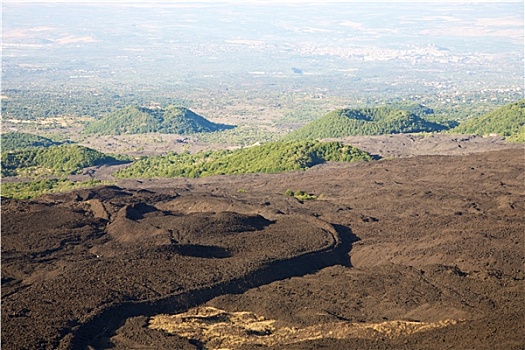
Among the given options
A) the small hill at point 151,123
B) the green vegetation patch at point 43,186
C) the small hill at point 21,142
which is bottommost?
the small hill at point 151,123

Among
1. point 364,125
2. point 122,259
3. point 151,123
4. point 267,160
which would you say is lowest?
point 151,123

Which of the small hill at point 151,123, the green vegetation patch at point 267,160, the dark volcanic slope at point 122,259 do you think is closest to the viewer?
the dark volcanic slope at point 122,259

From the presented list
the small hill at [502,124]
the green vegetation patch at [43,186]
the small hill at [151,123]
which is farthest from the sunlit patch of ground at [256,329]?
the small hill at [151,123]

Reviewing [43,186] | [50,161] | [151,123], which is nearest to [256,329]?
[43,186]

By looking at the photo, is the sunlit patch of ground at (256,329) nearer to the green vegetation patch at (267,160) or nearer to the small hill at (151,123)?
the green vegetation patch at (267,160)

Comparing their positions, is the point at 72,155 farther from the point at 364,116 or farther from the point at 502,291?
the point at 502,291

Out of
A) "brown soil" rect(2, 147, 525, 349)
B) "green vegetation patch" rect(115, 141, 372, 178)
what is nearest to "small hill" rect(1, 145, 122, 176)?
"green vegetation patch" rect(115, 141, 372, 178)

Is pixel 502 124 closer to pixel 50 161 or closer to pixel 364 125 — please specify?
pixel 364 125
